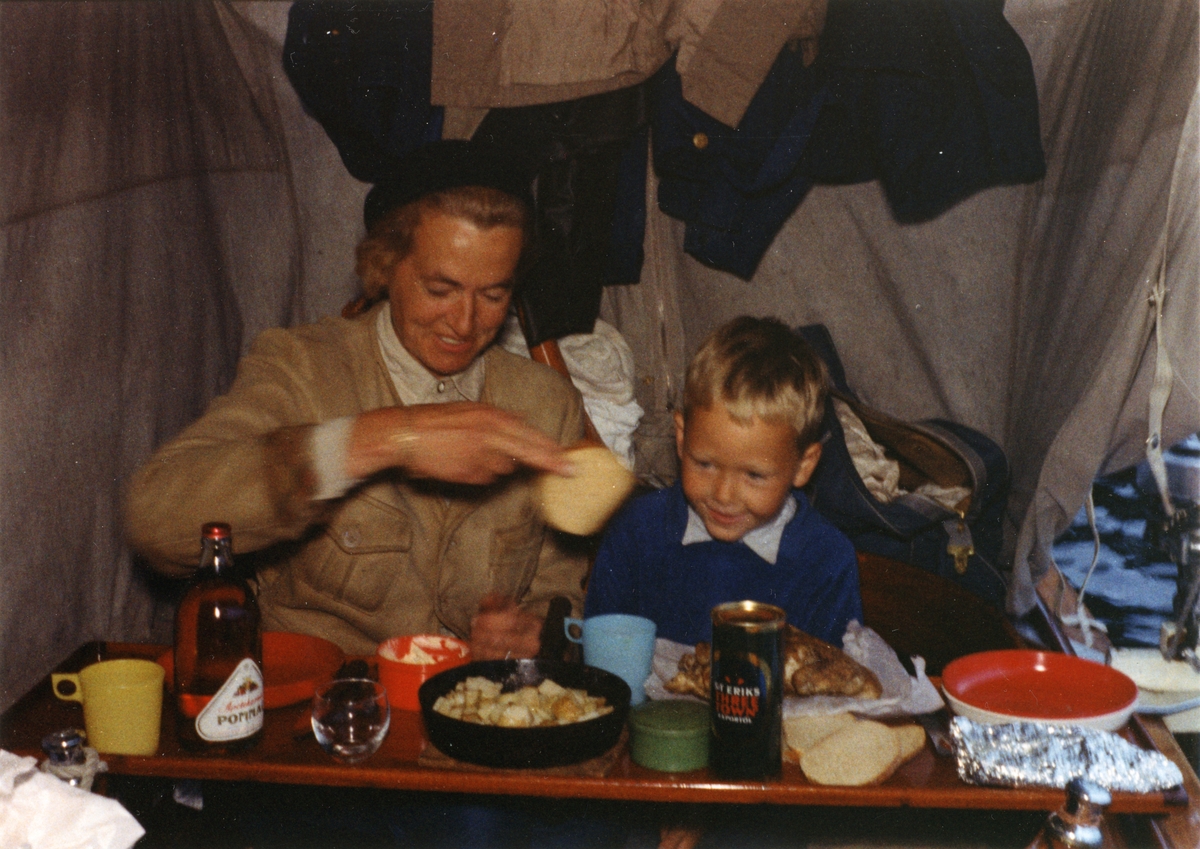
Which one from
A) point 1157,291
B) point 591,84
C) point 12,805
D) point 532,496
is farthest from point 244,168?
point 1157,291

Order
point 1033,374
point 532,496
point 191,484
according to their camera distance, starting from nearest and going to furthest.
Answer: point 191,484, point 532,496, point 1033,374

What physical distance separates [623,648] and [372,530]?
2.89 feet

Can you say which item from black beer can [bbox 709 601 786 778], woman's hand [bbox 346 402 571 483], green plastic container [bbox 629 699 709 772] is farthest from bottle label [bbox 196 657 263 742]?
black beer can [bbox 709 601 786 778]

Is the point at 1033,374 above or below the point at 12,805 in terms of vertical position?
above

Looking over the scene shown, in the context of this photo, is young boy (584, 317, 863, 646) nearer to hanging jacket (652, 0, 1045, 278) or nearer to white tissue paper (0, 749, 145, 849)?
hanging jacket (652, 0, 1045, 278)

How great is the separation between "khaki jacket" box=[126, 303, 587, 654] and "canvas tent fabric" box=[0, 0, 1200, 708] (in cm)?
32

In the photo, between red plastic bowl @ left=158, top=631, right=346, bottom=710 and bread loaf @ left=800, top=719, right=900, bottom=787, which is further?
red plastic bowl @ left=158, top=631, right=346, bottom=710

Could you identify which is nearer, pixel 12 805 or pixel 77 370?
pixel 12 805

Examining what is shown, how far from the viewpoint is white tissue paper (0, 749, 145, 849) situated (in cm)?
120

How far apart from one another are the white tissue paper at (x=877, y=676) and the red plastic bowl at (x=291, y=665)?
1.85 feet

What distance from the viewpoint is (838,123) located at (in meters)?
2.93

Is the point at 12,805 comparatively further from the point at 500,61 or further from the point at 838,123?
the point at 838,123

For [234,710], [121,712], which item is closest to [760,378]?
[234,710]

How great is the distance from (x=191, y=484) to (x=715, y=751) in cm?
108
